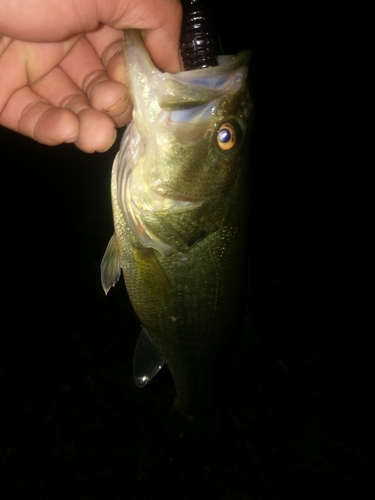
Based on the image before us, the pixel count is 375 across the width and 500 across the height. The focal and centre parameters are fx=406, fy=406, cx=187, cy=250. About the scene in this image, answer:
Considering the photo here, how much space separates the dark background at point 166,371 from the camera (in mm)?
2854

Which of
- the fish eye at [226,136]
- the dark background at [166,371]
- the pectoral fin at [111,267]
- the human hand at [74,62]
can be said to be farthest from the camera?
the dark background at [166,371]

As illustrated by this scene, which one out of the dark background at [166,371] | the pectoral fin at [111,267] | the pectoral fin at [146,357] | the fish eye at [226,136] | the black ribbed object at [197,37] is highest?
the black ribbed object at [197,37]

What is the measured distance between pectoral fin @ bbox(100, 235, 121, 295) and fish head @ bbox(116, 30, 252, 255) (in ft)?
0.56

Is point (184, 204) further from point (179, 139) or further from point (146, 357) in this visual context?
point (146, 357)

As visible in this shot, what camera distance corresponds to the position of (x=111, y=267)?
55.9 inches

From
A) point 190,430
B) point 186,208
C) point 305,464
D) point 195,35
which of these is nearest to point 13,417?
point 190,430

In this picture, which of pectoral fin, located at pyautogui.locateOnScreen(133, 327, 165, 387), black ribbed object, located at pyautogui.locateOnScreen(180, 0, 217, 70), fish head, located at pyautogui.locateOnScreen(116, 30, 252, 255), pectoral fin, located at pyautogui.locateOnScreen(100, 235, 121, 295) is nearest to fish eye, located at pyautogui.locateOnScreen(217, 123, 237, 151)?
fish head, located at pyautogui.locateOnScreen(116, 30, 252, 255)

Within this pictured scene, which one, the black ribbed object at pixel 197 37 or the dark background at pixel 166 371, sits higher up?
the black ribbed object at pixel 197 37

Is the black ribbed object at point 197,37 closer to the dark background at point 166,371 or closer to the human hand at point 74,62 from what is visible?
the human hand at point 74,62

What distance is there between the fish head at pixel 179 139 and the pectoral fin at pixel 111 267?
0.56 feet

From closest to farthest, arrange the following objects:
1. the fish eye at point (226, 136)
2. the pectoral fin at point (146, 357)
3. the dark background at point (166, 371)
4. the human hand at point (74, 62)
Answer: the human hand at point (74, 62) → the fish eye at point (226, 136) → the pectoral fin at point (146, 357) → the dark background at point (166, 371)

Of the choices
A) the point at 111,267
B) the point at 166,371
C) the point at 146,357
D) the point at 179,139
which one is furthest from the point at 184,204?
the point at 166,371

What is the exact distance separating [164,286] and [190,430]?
93cm

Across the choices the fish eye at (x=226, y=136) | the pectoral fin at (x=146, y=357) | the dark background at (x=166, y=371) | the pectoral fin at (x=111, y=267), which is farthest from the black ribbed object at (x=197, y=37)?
the dark background at (x=166, y=371)
